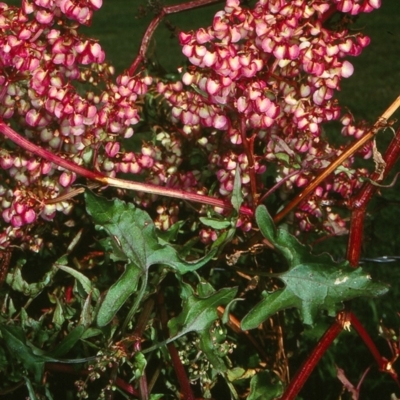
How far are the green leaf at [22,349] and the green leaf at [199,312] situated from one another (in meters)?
0.15

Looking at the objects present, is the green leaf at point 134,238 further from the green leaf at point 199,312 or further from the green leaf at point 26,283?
the green leaf at point 26,283

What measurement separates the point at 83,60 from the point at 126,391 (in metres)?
0.41

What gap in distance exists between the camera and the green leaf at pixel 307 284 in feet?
3.04

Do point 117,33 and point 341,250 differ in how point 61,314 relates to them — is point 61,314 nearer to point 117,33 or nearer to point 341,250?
point 341,250

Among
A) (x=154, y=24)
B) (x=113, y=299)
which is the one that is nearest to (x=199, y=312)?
(x=113, y=299)

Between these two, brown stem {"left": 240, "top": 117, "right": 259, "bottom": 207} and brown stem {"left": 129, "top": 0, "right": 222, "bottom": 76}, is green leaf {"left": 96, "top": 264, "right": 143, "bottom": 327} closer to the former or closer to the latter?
brown stem {"left": 240, "top": 117, "right": 259, "bottom": 207}

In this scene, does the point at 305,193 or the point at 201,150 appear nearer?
the point at 305,193

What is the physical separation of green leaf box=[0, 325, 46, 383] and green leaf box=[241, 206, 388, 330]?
0.23 meters

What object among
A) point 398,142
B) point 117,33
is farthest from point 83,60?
point 117,33

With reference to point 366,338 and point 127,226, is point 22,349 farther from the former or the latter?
point 366,338

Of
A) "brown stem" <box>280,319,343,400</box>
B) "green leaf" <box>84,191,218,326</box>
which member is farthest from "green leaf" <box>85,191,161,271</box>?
"brown stem" <box>280,319,343,400</box>

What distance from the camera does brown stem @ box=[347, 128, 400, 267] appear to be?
103 cm

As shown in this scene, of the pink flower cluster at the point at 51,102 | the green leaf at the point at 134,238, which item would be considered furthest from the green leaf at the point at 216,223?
the pink flower cluster at the point at 51,102

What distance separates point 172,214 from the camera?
121 cm
